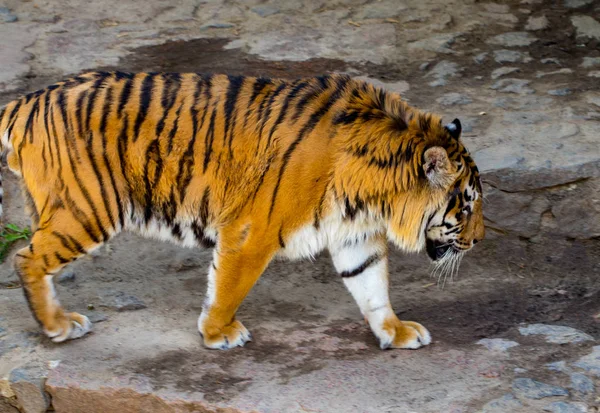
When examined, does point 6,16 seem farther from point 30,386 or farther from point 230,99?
point 30,386

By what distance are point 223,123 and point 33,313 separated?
1.13 m

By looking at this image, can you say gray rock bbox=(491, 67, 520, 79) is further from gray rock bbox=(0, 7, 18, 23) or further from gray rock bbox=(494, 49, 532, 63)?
gray rock bbox=(0, 7, 18, 23)

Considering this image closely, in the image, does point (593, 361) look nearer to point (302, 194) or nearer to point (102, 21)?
point (302, 194)

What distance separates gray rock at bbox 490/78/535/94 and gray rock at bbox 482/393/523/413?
2.69 meters

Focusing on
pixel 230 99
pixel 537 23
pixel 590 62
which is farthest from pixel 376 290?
pixel 537 23

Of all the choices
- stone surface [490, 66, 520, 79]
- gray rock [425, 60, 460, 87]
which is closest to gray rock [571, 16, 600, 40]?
stone surface [490, 66, 520, 79]

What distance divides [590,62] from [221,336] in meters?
3.39

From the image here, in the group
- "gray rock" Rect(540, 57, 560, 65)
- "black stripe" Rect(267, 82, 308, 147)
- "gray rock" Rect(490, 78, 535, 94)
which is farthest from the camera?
"gray rock" Rect(540, 57, 560, 65)

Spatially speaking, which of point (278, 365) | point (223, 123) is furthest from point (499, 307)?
point (223, 123)

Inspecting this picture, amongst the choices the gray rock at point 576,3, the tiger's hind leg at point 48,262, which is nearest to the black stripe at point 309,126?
the tiger's hind leg at point 48,262

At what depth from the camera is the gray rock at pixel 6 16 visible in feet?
22.2

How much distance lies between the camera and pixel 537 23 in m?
6.36

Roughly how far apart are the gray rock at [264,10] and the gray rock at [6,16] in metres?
1.84

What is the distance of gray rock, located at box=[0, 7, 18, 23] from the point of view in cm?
676
